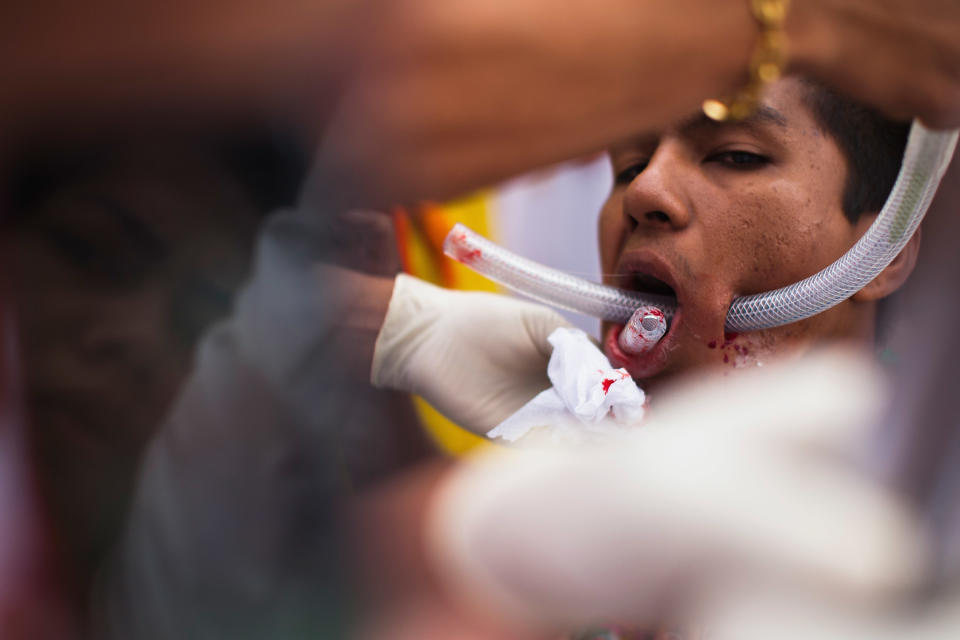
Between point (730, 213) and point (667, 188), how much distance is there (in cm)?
6

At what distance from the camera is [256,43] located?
36 centimetres

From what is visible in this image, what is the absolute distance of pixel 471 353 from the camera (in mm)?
840

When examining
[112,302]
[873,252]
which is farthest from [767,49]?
[112,302]

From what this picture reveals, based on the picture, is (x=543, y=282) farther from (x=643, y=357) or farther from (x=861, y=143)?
(x=861, y=143)

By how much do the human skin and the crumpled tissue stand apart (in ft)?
0.12

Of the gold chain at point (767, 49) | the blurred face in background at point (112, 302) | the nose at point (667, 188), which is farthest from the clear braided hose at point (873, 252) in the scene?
the blurred face in background at point (112, 302)

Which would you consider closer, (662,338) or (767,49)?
(767,49)

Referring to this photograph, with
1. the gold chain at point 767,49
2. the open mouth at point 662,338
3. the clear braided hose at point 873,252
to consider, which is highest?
the gold chain at point 767,49

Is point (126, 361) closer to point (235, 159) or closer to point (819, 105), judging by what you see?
point (235, 159)

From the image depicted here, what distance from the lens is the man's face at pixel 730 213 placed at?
71 centimetres

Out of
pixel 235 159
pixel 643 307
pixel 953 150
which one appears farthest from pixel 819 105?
pixel 235 159

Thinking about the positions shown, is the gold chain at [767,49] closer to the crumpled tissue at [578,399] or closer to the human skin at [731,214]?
the human skin at [731,214]

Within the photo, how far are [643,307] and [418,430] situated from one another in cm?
29

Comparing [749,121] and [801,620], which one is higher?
[749,121]
